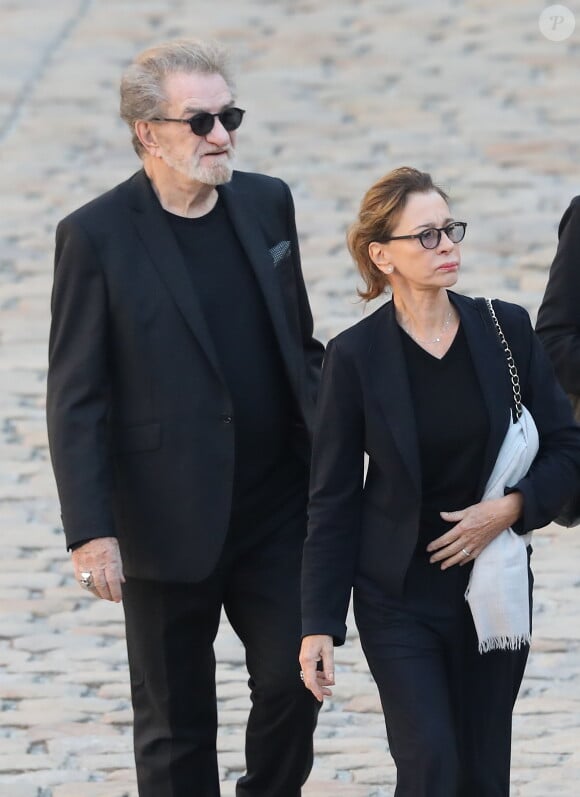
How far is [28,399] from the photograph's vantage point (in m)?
9.78

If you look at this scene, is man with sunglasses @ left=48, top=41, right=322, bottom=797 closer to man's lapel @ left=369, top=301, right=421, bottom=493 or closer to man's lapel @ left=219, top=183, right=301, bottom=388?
man's lapel @ left=219, top=183, right=301, bottom=388

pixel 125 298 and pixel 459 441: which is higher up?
pixel 125 298

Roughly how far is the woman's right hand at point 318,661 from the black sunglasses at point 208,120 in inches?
50.8

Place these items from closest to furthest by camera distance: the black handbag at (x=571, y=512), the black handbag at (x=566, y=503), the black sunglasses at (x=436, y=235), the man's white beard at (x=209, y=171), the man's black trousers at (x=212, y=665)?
the black sunglasses at (x=436, y=235)
the black handbag at (x=566, y=503)
the black handbag at (x=571, y=512)
the man's white beard at (x=209, y=171)
the man's black trousers at (x=212, y=665)

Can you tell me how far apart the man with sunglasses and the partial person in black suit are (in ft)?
2.19

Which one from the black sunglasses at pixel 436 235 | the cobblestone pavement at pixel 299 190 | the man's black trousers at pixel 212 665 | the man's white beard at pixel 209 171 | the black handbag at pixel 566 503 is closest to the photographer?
the black sunglasses at pixel 436 235

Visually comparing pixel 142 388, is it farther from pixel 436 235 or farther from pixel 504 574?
pixel 504 574

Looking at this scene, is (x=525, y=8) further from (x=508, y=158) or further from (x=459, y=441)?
(x=459, y=441)


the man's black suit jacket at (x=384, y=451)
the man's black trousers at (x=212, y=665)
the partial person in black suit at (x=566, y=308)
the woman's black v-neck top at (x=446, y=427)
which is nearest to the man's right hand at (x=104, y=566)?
the man's black trousers at (x=212, y=665)

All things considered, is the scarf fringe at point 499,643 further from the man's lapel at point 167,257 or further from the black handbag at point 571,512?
the man's lapel at point 167,257

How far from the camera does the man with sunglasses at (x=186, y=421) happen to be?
15.7ft

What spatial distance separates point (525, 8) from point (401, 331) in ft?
38.9

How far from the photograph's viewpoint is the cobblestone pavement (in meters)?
6.23

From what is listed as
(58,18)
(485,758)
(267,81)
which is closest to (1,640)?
(485,758)
